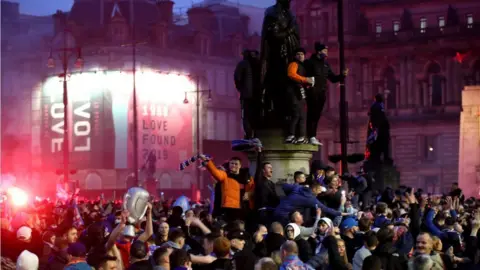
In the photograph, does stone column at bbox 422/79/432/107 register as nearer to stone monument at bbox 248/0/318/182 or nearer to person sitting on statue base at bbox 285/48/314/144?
stone monument at bbox 248/0/318/182

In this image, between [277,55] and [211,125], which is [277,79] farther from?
[211,125]

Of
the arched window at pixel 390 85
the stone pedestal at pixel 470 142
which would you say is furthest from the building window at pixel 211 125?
the stone pedestal at pixel 470 142

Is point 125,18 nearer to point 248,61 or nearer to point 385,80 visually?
point 385,80

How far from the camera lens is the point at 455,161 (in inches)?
3612

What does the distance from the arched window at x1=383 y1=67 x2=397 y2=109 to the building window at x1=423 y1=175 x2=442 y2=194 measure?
298 inches

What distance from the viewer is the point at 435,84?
3871 inches

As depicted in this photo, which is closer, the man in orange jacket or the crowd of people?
the crowd of people

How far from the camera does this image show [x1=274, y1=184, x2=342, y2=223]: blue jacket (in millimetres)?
16234

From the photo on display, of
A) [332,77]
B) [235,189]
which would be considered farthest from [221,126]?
[235,189]

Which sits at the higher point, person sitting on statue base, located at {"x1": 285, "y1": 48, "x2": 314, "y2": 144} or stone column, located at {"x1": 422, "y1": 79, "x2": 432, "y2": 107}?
stone column, located at {"x1": 422, "y1": 79, "x2": 432, "y2": 107}

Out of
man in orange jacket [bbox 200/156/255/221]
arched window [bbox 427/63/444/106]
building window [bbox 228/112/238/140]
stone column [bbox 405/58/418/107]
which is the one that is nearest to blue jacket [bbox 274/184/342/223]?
man in orange jacket [bbox 200/156/255/221]

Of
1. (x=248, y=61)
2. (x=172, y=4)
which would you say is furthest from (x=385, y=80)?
(x=248, y=61)

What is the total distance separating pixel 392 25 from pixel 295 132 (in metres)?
83.3

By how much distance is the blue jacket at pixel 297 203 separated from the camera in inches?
639
